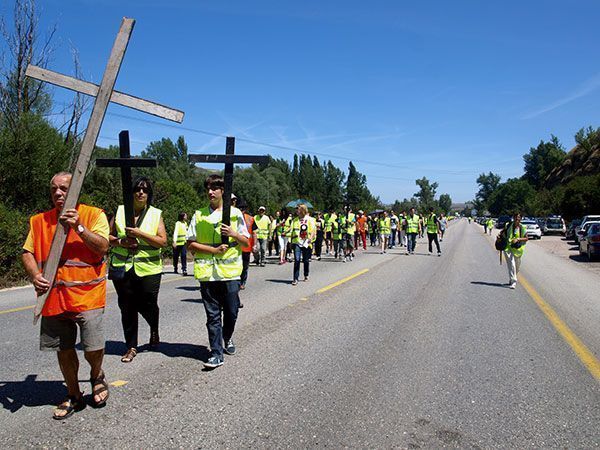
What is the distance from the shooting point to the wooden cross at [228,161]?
496 cm

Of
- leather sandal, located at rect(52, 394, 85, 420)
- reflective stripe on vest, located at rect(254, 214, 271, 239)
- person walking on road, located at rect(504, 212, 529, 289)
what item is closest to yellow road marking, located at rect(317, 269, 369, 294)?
reflective stripe on vest, located at rect(254, 214, 271, 239)

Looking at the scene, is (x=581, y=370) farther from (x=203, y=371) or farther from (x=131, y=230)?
(x=131, y=230)

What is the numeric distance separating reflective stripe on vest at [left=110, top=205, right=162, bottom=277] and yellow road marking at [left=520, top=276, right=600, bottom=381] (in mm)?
4851

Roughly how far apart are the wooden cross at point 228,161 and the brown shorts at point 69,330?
1588 mm

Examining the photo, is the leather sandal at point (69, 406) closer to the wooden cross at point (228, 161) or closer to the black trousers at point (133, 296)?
the black trousers at point (133, 296)

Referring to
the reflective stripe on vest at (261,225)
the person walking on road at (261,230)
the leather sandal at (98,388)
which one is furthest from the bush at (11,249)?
the leather sandal at (98,388)

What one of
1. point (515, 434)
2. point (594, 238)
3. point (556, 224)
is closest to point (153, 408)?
point (515, 434)

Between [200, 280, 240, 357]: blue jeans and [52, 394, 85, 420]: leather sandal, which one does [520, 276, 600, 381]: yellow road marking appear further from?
[52, 394, 85, 420]: leather sandal

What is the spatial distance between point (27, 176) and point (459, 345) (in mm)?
15287

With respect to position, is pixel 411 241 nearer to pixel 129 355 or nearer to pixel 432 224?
pixel 432 224

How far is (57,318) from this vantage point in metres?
3.80

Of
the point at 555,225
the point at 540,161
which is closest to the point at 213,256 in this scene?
the point at 555,225

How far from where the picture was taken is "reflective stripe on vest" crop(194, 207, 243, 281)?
16.7 ft

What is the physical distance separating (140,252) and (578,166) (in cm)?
9133
